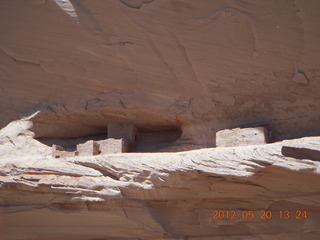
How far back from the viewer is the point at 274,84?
208 inches

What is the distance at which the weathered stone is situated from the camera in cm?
556

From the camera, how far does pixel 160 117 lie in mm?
5930

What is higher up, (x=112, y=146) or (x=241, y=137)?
(x=241, y=137)

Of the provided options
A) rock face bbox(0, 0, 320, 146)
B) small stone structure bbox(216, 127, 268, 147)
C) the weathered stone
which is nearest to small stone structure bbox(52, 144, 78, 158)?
the weathered stone

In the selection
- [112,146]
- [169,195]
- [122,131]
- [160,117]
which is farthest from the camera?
[122,131]

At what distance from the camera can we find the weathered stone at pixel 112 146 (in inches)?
219

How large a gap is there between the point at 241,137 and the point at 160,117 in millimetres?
1298

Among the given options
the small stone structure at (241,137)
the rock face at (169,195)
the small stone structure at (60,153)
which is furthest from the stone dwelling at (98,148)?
the small stone structure at (241,137)

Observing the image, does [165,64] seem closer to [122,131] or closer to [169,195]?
[122,131]

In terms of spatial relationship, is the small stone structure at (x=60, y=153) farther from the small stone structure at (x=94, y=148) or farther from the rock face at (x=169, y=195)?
the rock face at (x=169, y=195)

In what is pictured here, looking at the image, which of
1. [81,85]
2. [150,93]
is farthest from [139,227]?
[81,85]

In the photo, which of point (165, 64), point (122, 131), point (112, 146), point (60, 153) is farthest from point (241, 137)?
point (60, 153)
